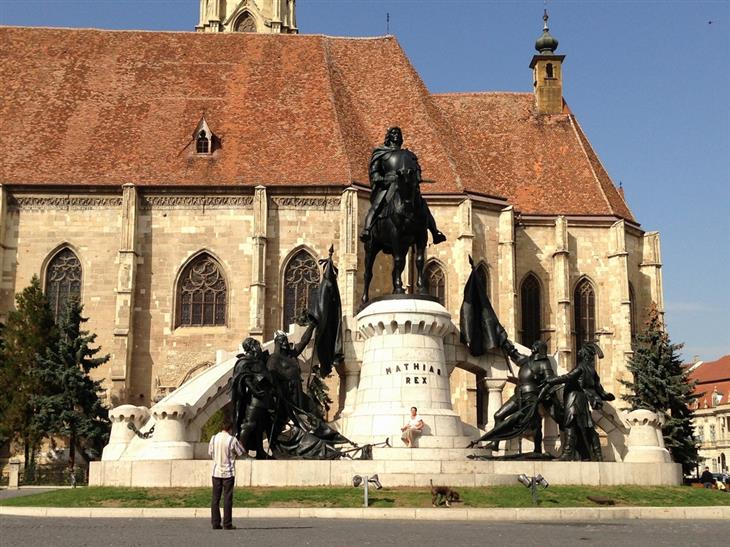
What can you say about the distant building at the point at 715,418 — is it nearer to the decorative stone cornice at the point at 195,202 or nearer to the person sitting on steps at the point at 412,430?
the decorative stone cornice at the point at 195,202

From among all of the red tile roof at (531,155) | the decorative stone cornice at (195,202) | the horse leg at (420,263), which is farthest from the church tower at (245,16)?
the horse leg at (420,263)

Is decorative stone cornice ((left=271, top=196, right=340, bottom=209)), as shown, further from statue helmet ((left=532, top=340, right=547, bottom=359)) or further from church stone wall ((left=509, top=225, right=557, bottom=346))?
statue helmet ((left=532, top=340, right=547, bottom=359))

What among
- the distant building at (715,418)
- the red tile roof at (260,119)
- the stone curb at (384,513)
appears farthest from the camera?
the distant building at (715,418)

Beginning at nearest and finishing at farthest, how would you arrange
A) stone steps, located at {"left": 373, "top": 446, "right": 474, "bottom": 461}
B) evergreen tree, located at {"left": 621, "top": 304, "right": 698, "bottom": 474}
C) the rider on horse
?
stone steps, located at {"left": 373, "top": 446, "right": 474, "bottom": 461}, the rider on horse, evergreen tree, located at {"left": 621, "top": 304, "right": 698, "bottom": 474}

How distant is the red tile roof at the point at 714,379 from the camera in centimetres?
6912

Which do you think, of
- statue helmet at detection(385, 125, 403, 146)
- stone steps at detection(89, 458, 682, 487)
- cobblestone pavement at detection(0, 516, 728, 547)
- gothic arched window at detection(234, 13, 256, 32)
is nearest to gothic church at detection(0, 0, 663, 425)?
statue helmet at detection(385, 125, 403, 146)

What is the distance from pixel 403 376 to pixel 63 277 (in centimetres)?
2128

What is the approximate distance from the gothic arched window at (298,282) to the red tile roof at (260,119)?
283 centimetres

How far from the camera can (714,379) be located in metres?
70.8

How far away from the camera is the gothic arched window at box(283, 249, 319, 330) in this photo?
34.4 metres

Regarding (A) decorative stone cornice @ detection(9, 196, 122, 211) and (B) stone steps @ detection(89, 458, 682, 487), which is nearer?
(B) stone steps @ detection(89, 458, 682, 487)

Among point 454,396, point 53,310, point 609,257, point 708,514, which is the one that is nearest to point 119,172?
point 53,310

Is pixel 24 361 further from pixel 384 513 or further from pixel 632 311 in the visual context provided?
pixel 632 311

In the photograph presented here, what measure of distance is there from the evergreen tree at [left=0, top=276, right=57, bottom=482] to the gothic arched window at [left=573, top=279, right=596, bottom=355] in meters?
19.7
